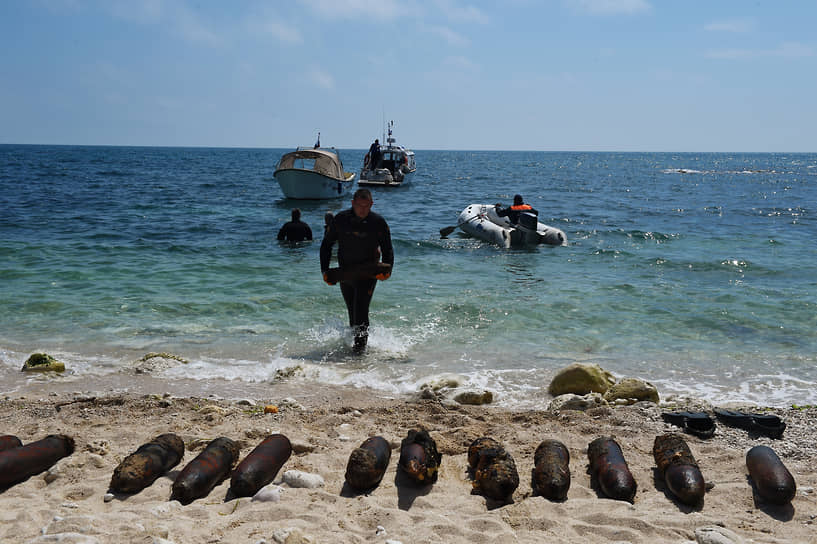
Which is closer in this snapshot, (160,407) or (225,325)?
(160,407)

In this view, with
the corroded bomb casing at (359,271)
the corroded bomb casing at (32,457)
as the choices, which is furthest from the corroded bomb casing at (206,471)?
the corroded bomb casing at (359,271)

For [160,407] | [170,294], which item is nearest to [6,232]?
[170,294]

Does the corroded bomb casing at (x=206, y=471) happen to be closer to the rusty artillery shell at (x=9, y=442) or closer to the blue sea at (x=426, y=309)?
the rusty artillery shell at (x=9, y=442)

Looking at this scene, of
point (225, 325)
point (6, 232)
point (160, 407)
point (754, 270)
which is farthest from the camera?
point (6, 232)

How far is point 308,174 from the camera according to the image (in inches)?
1032

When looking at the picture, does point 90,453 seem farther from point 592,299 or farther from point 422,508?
point 592,299

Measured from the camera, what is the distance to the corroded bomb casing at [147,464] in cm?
364

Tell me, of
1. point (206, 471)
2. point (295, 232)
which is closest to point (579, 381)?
point (206, 471)

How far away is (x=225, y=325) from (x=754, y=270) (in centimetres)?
1134

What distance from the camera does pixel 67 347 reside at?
7.52 m

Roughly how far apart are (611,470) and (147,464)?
2970 mm

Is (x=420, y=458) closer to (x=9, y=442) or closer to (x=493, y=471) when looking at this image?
(x=493, y=471)

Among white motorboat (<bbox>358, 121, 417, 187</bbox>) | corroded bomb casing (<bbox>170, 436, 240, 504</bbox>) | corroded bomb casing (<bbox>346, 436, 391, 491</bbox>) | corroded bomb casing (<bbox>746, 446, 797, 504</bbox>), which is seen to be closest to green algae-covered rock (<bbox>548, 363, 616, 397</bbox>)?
corroded bomb casing (<bbox>746, 446, 797, 504</bbox>)

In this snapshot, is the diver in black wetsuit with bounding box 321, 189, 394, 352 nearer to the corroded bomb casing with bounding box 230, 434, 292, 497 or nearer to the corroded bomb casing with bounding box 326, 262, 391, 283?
the corroded bomb casing with bounding box 326, 262, 391, 283
